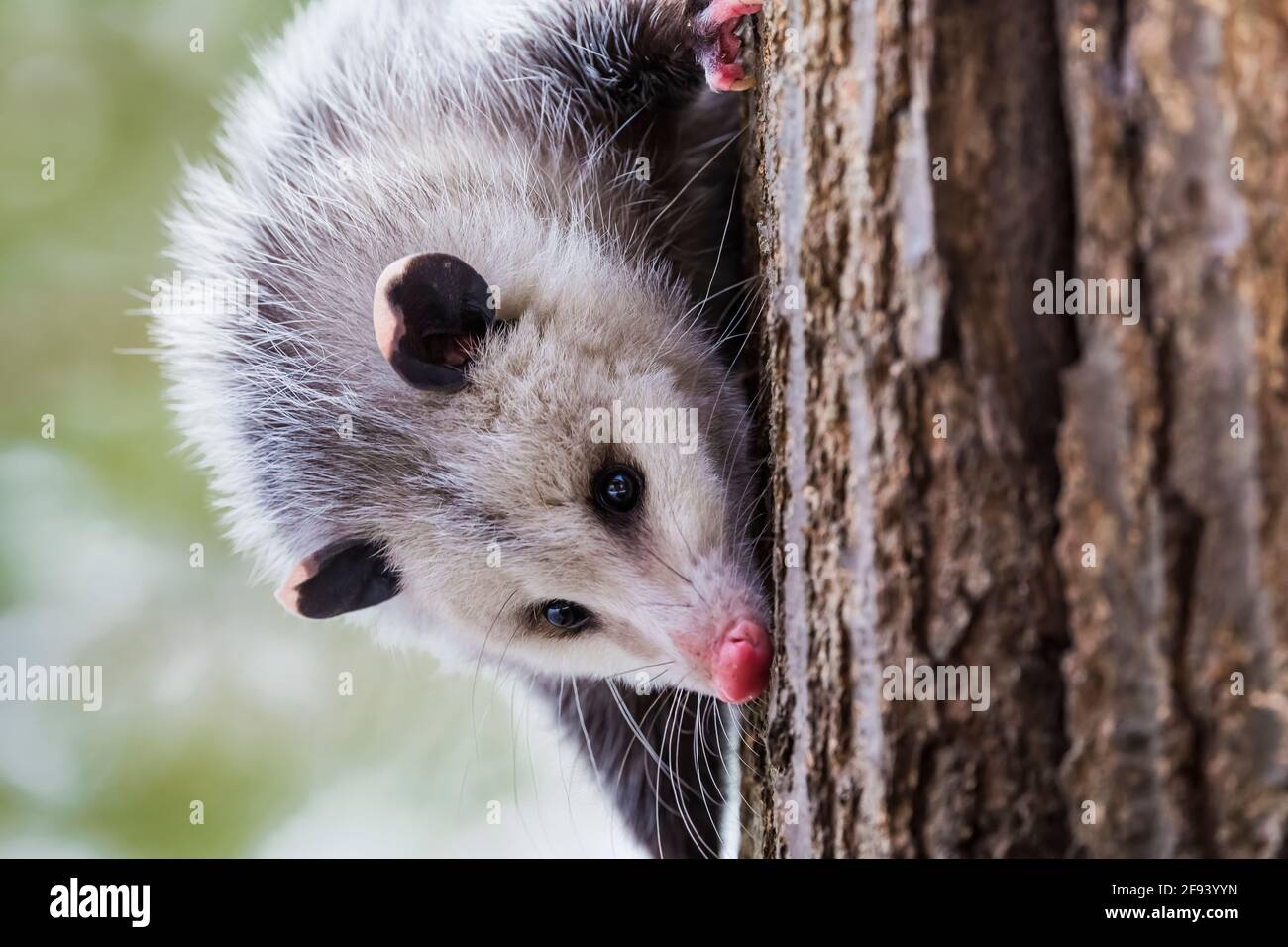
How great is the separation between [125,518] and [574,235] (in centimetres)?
171

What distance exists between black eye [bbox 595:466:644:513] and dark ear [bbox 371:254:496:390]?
0.29 m

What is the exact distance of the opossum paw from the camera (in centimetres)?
184

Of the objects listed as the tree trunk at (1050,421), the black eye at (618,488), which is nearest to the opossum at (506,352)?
the black eye at (618,488)

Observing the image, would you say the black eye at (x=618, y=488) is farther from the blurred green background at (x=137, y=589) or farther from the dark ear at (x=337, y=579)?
the blurred green background at (x=137, y=589)

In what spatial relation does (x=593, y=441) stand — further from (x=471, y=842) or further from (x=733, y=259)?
(x=471, y=842)

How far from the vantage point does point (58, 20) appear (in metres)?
2.79

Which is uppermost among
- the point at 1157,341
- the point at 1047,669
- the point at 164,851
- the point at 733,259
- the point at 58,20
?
the point at 58,20

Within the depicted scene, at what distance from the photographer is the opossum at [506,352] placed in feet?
5.86

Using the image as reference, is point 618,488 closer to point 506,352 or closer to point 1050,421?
point 506,352

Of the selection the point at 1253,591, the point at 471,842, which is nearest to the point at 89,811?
the point at 471,842

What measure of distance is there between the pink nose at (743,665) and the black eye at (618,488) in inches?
10.9

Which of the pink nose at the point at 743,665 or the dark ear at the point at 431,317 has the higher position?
the dark ear at the point at 431,317

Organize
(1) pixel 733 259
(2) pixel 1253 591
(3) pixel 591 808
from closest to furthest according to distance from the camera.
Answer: (2) pixel 1253 591 → (1) pixel 733 259 → (3) pixel 591 808

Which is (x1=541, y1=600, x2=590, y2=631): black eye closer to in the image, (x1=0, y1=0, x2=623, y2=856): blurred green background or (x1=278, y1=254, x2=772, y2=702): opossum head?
(x1=278, y1=254, x2=772, y2=702): opossum head
